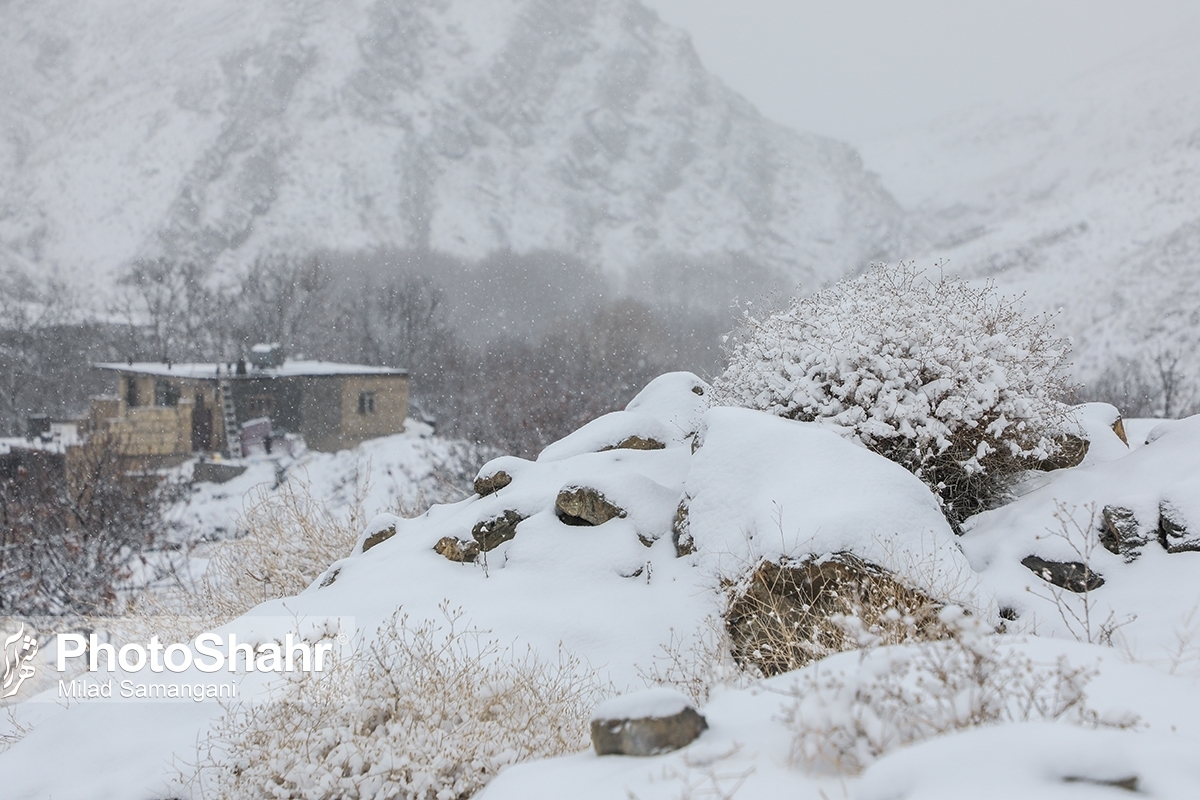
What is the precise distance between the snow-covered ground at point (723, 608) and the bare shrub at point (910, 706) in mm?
11

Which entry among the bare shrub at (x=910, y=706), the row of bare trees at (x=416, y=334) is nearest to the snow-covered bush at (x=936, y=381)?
the bare shrub at (x=910, y=706)

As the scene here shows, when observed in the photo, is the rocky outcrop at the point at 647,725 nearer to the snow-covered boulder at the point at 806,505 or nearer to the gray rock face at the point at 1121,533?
the snow-covered boulder at the point at 806,505

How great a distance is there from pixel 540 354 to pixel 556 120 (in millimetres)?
98101

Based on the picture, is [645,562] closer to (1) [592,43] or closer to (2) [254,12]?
(2) [254,12]

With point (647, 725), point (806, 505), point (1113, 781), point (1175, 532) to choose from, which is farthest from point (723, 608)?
point (1113, 781)

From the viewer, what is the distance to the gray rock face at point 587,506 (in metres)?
6.60

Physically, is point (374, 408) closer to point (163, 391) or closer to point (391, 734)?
point (163, 391)

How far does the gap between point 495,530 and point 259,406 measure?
29661mm

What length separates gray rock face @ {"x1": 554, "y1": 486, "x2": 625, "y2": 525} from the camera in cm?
660

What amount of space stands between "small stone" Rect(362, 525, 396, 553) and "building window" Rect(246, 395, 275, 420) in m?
27.7

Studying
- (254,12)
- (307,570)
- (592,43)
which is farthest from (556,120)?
(307,570)

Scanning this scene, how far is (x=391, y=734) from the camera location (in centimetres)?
385

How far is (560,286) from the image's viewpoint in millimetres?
67812

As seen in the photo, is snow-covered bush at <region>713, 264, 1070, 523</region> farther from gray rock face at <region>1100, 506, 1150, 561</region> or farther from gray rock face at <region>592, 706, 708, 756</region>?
gray rock face at <region>592, 706, 708, 756</region>
